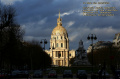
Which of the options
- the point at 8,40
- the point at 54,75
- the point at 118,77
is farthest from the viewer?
the point at 54,75

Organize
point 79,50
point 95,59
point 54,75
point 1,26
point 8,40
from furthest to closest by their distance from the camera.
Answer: point 95,59
point 79,50
point 54,75
point 8,40
point 1,26

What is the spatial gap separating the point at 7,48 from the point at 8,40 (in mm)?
4267

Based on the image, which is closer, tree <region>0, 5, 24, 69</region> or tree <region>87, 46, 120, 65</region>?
tree <region>0, 5, 24, 69</region>

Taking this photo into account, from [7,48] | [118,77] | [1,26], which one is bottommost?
[118,77]

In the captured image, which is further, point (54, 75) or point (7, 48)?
point (54, 75)

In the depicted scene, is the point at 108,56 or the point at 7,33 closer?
the point at 7,33

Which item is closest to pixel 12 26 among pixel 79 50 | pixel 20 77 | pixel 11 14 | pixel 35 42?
pixel 11 14

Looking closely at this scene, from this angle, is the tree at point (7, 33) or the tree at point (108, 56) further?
the tree at point (108, 56)

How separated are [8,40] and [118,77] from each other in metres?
22.7

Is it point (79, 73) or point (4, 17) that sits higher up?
point (4, 17)

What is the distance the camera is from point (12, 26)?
59000 mm

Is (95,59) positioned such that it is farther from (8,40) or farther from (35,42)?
(8,40)

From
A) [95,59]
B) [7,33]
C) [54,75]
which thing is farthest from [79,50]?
[7,33]

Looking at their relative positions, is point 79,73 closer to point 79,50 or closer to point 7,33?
point 7,33
